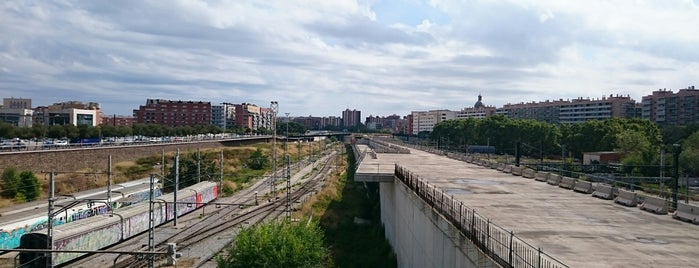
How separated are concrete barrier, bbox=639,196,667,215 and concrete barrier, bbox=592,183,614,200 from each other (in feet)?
9.69

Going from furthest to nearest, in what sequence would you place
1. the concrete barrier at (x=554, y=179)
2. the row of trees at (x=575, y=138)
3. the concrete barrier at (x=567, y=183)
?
1. the row of trees at (x=575, y=138)
2. the concrete barrier at (x=554, y=179)
3. the concrete barrier at (x=567, y=183)

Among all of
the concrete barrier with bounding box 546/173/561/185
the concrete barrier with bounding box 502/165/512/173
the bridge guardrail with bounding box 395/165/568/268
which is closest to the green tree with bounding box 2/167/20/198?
the concrete barrier with bounding box 502/165/512/173

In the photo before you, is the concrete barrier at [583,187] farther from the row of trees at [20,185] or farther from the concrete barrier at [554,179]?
the row of trees at [20,185]

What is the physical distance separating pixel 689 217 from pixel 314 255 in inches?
564

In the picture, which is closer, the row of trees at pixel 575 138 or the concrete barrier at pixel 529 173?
the concrete barrier at pixel 529 173

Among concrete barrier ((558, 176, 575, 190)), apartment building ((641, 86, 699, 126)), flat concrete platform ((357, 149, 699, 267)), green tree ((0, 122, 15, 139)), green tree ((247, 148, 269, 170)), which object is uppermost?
apartment building ((641, 86, 699, 126))

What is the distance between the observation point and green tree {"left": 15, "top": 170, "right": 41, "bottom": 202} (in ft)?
161

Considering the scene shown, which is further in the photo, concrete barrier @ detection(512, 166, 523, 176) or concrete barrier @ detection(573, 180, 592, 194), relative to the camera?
concrete barrier @ detection(512, 166, 523, 176)

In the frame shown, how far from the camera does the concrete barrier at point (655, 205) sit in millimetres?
21328

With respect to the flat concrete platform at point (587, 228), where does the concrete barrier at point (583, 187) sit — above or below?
above

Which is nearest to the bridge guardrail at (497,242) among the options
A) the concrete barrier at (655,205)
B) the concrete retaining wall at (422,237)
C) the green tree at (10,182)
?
the concrete retaining wall at (422,237)

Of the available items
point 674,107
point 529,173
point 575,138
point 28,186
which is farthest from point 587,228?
point 674,107

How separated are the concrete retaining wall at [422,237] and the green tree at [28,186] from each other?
33.0 metres

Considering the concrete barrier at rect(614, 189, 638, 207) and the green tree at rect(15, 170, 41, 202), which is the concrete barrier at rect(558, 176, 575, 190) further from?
the green tree at rect(15, 170, 41, 202)
